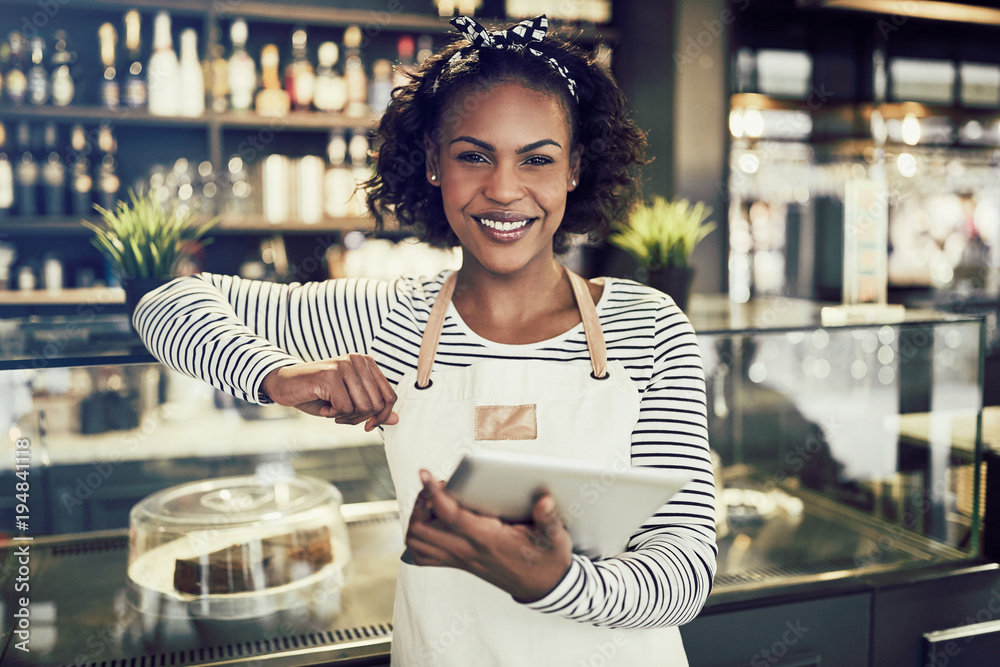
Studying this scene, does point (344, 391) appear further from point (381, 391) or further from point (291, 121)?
point (291, 121)

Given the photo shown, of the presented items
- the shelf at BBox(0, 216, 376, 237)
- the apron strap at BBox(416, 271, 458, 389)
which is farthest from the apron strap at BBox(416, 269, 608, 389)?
the shelf at BBox(0, 216, 376, 237)

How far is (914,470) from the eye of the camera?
162cm

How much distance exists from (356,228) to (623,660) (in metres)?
2.31

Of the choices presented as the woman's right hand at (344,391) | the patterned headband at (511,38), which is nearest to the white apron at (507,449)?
the woman's right hand at (344,391)

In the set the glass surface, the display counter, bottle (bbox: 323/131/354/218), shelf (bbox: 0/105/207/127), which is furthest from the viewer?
bottle (bbox: 323/131/354/218)

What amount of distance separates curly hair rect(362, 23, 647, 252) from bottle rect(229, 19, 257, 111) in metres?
1.82

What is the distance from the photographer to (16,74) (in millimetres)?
2746

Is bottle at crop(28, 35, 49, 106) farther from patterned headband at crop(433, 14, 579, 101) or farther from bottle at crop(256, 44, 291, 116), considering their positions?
patterned headband at crop(433, 14, 579, 101)

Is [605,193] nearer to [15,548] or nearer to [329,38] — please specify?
[15,548]

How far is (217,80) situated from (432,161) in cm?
204

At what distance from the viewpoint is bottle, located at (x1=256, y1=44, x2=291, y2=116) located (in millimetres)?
2971

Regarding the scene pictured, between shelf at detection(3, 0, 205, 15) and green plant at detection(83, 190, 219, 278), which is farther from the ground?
shelf at detection(3, 0, 205, 15)

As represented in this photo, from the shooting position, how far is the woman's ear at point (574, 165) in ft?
3.92

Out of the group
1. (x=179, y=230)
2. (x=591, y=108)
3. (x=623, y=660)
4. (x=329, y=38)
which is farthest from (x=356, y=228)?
(x=623, y=660)
